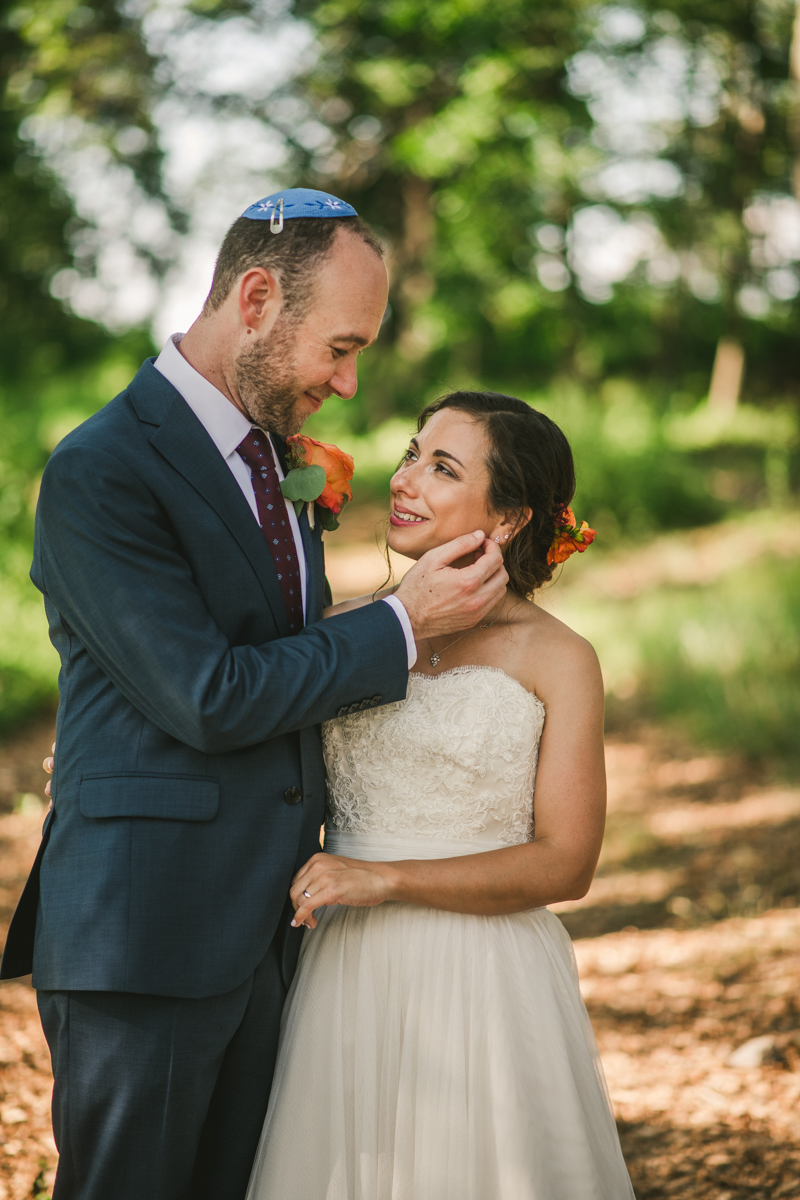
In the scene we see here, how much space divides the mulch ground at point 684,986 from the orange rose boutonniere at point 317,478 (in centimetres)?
222

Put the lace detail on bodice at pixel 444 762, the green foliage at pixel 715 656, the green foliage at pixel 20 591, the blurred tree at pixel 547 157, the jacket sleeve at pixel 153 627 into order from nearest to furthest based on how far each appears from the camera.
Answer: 1. the jacket sleeve at pixel 153 627
2. the lace detail on bodice at pixel 444 762
3. the green foliage at pixel 715 656
4. the green foliage at pixel 20 591
5. the blurred tree at pixel 547 157

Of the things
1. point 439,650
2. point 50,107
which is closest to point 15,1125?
point 439,650

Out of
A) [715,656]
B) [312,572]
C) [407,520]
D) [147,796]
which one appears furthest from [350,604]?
[715,656]

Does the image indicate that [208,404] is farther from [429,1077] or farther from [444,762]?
[429,1077]

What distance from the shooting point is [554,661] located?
7.79 feet

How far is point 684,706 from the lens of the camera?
754 centimetres

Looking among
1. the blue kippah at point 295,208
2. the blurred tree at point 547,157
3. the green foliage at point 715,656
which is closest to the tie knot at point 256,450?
the blue kippah at point 295,208

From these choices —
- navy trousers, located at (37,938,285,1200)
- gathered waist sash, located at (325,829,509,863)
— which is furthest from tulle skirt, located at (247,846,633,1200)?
navy trousers, located at (37,938,285,1200)

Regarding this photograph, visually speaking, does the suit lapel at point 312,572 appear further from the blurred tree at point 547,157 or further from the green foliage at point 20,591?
the blurred tree at point 547,157

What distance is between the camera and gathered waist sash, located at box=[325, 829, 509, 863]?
7.63ft

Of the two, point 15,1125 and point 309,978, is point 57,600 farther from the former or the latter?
point 15,1125

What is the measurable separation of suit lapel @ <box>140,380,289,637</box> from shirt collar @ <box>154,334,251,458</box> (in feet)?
0.17

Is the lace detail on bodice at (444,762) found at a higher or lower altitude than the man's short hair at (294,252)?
lower

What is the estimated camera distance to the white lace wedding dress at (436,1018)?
217 cm
